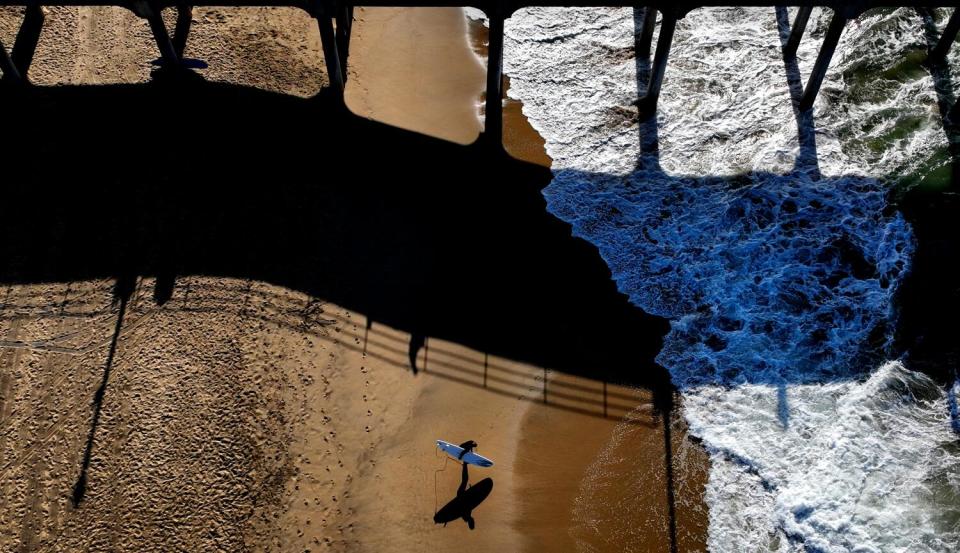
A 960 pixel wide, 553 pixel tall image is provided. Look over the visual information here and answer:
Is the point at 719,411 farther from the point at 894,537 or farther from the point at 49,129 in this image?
the point at 49,129

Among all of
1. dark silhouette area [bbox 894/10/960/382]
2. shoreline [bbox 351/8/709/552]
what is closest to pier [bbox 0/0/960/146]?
→ dark silhouette area [bbox 894/10/960/382]

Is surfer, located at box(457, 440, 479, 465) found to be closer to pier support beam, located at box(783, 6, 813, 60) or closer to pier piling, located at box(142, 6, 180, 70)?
pier piling, located at box(142, 6, 180, 70)

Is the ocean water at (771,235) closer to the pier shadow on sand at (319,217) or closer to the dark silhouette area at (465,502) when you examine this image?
the pier shadow on sand at (319,217)

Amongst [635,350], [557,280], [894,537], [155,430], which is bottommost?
[894,537]

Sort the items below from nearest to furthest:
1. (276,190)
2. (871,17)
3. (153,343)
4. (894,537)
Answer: (894,537)
(153,343)
(276,190)
(871,17)

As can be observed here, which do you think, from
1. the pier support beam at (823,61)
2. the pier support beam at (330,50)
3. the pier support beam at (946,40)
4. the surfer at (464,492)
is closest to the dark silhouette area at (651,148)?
the surfer at (464,492)

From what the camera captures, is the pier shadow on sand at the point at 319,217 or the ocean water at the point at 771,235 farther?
the pier shadow on sand at the point at 319,217

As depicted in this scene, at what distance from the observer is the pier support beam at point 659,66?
1891 cm

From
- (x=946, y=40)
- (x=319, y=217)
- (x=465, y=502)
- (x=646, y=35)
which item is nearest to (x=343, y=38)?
(x=319, y=217)

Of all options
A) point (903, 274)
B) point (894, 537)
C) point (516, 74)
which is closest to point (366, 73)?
point (516, 74)

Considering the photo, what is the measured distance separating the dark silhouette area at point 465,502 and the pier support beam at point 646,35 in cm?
1300

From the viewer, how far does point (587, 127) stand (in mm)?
20203

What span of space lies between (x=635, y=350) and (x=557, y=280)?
2.35 meters

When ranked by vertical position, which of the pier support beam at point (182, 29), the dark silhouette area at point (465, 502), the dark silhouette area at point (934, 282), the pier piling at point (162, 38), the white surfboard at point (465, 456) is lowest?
the dark silhouette area at point (465, 502)
